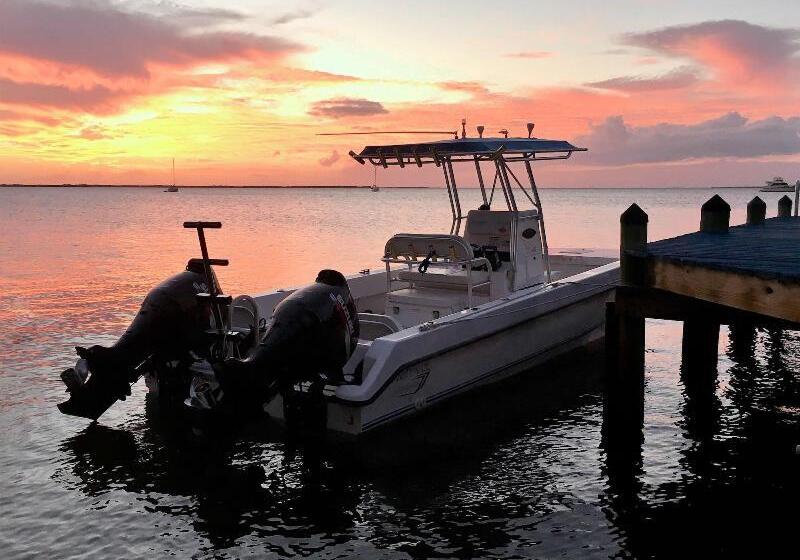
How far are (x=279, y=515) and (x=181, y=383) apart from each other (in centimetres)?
291

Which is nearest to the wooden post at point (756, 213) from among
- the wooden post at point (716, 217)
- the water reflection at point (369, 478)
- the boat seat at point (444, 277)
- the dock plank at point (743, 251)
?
the dock plank at point (743, 251)

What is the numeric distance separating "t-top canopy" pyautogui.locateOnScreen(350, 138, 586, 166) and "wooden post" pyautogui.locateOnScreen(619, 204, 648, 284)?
3.03m

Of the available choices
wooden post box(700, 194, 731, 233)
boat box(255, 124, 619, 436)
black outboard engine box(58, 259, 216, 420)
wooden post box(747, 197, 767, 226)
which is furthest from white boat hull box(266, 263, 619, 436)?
wooden post box(747, 197, 767, 226)

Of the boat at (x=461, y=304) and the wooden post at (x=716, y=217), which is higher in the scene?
the wooden post at (x=716, y=217)

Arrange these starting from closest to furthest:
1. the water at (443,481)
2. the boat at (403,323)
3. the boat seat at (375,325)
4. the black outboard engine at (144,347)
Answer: the water at (443,481), the boat at (403,323), the black outboard engine at (144,347), the boat seat at (375,325)

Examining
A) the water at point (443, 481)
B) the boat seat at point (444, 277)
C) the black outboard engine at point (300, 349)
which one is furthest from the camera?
the boat seat at point (444, 277)

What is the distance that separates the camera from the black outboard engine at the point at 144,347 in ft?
28.9

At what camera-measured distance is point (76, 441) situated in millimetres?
9094

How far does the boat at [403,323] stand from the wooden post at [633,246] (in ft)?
7.63

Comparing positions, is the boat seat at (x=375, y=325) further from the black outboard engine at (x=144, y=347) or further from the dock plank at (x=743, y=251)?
the dock plank at (x=743, y=251)

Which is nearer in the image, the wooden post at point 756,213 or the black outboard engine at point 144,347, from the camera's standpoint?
the black outboard engine at point 144,347

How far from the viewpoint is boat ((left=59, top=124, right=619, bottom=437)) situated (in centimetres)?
833

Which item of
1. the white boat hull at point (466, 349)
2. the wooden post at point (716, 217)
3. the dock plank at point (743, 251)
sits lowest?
the white boat hull at point (466, 349)

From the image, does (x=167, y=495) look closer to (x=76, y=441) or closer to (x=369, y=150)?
(x=76, y=441)
